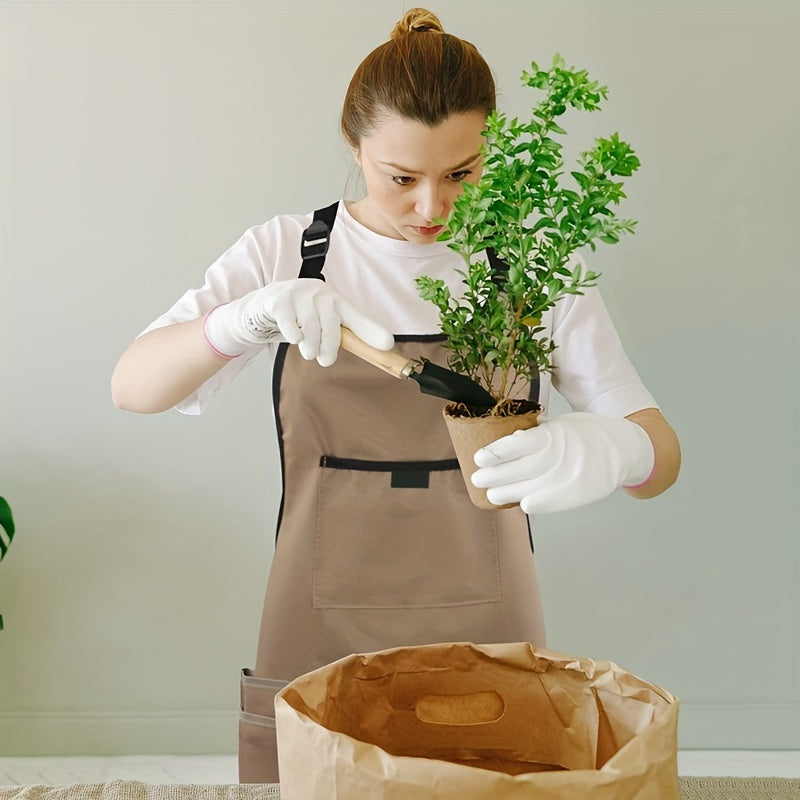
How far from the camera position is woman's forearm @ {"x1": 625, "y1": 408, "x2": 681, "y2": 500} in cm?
136

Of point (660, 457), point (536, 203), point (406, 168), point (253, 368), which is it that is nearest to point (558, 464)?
point (660, 457)

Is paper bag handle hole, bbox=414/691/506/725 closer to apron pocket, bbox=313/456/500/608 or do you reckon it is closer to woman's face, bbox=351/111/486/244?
apron pocket, bbox=313/456/500/608

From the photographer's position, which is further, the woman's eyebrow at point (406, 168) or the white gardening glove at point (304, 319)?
the woman's eyebrow at point (406, 168)

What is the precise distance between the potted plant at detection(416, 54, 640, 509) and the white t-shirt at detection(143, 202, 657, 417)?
0.44m

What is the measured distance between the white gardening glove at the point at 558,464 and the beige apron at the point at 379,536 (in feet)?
1.21

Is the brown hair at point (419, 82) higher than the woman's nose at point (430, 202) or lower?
higher

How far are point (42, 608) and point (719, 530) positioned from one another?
6.88ft

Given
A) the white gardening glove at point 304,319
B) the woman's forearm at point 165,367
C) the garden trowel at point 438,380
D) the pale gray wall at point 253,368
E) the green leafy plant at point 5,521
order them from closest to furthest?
the garden trowel at point 438,380, the white gardening glove at point 304,319, the woman's forearm at point 165,367, the green leafy plant at point 5,521, the pale gray wall at point 253,368

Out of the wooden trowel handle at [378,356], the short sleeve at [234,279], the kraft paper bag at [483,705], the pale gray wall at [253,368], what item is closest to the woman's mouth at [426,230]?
the short sleeve at [234,279]

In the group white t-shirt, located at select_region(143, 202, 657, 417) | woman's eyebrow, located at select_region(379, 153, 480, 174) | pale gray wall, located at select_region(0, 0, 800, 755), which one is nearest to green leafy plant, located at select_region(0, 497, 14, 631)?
pale gray wall, located at select_region(0, 0, 800, 755)

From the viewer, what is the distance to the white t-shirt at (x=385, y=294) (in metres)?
1.55

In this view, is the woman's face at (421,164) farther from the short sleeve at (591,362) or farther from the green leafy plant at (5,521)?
the green leafy plant at (5,521)

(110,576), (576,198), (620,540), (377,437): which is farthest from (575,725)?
(110,576)

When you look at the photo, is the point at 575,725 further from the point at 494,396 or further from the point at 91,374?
the point at 91,374
